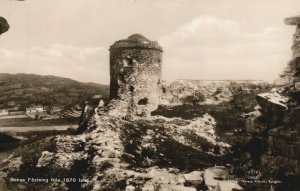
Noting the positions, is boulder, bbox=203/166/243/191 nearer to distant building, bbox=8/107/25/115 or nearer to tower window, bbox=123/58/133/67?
tower window, bbox=123/58/133/67

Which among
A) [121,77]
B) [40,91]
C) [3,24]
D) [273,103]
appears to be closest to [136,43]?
[121,77]

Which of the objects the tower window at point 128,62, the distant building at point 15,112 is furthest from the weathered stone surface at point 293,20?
the distant building at point 15,112

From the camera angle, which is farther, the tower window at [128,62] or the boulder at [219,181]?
the tower window at [128,62]

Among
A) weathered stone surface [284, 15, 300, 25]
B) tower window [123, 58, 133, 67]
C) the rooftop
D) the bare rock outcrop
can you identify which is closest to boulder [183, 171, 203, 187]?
the bare rock outcrop

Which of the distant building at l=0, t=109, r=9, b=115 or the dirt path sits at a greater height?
the distant building at l=0, t=109, r=9, b=115

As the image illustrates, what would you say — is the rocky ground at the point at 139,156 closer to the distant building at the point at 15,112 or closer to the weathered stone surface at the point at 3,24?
the weathered stone surface at the point at 3,24

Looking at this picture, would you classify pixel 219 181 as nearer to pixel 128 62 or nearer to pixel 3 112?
pixel 128 62
